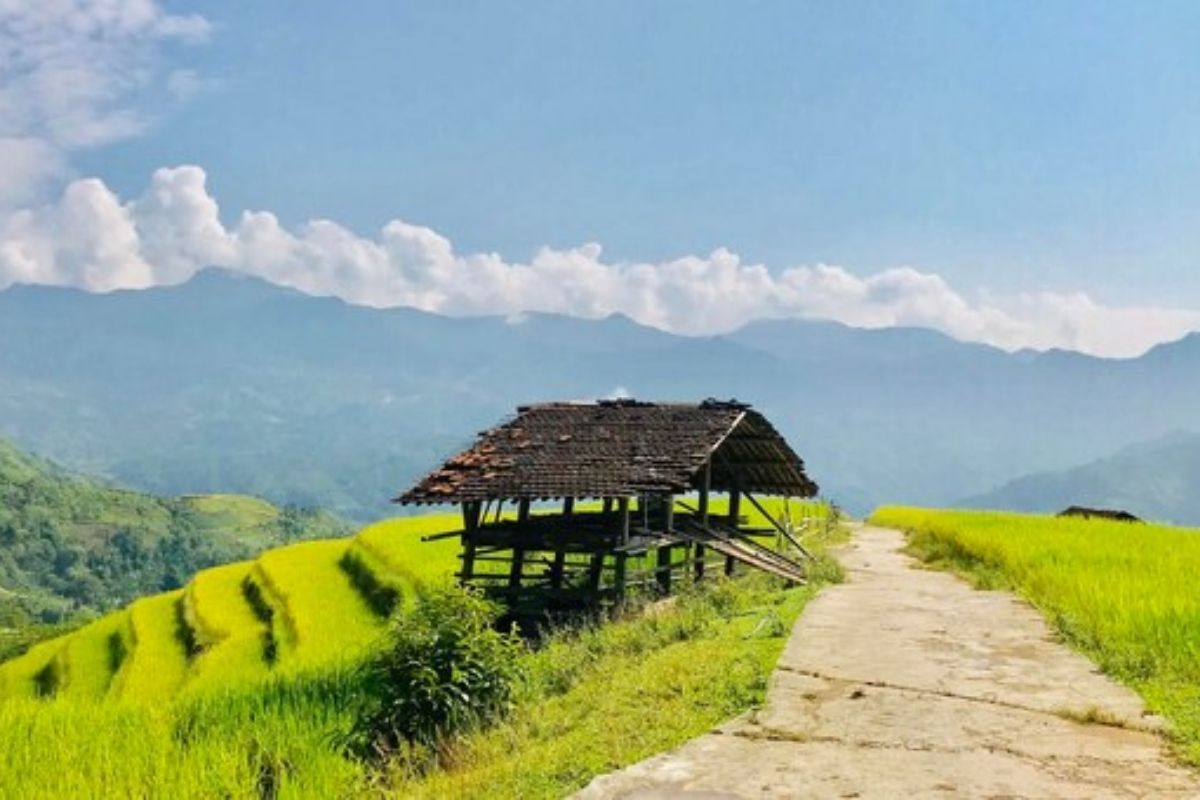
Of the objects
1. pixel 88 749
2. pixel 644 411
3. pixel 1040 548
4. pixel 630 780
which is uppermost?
pixel 644 411

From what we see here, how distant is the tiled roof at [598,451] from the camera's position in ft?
62.3

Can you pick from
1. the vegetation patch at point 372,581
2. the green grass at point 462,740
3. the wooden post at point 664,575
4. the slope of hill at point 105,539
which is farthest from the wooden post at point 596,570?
the slope of hill at point 105,539

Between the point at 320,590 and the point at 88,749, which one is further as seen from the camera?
the point at 320,590

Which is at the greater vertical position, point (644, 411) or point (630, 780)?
point (644, 411)

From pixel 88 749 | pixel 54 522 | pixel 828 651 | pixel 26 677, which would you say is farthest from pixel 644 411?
pixel 54 522

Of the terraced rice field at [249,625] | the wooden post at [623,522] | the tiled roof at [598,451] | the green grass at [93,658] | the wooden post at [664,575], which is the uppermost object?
the tiled roof at [598,451]

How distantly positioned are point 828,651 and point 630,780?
460 centimetres

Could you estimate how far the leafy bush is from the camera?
35.3 ft

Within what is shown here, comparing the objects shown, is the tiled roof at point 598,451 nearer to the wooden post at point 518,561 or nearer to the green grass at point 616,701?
the wooden post at point 518,561

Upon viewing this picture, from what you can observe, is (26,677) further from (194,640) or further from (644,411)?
(644,411)

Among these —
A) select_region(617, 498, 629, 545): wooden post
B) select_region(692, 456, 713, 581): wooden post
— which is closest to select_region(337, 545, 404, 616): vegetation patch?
select_region(692, 456, 713, 581): wooden post

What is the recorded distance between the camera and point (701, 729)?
8.21m

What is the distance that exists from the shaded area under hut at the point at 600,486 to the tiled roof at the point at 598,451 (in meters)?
0.03

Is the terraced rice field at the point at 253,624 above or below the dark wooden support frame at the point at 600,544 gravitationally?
below
